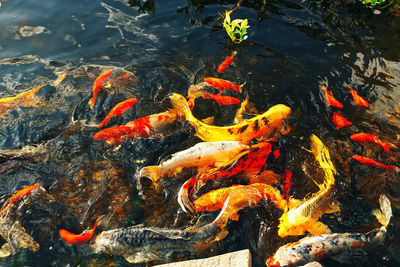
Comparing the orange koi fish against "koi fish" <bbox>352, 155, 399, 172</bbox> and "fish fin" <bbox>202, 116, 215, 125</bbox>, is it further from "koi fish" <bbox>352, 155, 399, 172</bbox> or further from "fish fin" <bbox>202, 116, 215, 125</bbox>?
"fish fin" <bbox>202, 116, 215, 125</bbox>

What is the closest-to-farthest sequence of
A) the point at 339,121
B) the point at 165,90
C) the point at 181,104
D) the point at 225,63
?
the point at 181,104, the point at 339,121, the point at 165,90, the point at 225,63

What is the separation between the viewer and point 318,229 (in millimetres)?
3641

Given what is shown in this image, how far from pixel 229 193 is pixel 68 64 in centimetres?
426

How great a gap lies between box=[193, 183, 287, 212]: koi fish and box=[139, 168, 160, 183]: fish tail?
646mm

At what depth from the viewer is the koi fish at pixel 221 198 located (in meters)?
3.88

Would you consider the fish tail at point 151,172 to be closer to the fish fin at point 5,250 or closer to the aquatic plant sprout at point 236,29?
the fish fin at point 5,250

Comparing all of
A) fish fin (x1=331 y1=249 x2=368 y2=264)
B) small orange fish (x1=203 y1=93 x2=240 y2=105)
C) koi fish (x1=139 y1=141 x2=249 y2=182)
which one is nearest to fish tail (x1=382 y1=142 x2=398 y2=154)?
fish fin (x1=331 y1=249 x2=368 y2=264)

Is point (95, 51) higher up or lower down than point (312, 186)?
higher up

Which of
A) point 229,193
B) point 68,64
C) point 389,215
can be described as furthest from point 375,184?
point 68,64

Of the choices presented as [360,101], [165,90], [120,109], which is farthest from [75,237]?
[360,101]

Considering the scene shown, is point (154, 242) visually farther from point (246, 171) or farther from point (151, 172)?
point (246, 171)

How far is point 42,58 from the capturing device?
6238mm

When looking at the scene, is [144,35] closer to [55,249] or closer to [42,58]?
[42,58]

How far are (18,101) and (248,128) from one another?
152 inches
